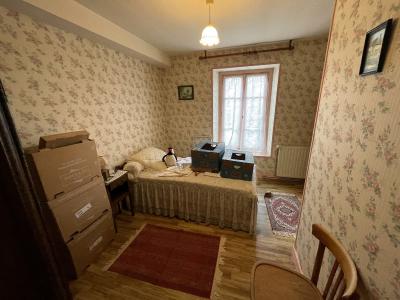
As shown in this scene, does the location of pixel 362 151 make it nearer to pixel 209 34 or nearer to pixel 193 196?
pixel 209 34

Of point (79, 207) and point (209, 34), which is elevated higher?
point (209, 34)

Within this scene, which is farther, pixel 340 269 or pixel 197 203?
pixel 197 203

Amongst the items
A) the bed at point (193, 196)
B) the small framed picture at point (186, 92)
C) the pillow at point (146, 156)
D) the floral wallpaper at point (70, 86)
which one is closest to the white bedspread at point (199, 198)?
the bed at point (193, 196)

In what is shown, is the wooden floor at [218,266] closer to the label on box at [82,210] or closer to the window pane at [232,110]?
the label on box at [82,210]

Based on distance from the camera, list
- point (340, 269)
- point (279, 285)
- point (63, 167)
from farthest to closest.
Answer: point (63, 167)
point (279, 285)
point (340, 269)

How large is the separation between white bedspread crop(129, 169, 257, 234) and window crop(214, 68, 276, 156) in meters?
1.78

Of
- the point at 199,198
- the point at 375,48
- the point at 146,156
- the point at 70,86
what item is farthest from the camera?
the point at 146,156

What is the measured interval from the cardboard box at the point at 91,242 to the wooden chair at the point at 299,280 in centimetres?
154

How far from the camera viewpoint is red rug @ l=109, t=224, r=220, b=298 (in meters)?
1.58

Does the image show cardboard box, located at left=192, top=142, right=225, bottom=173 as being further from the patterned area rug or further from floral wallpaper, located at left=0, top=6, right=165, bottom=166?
floral wallpaper, located at left=0, top=6, right=165, bottom=166

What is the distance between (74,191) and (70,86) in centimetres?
119

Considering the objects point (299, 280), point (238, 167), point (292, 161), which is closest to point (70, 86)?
point (238, 167)

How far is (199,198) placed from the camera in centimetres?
221

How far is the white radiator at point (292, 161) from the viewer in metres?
3.26
